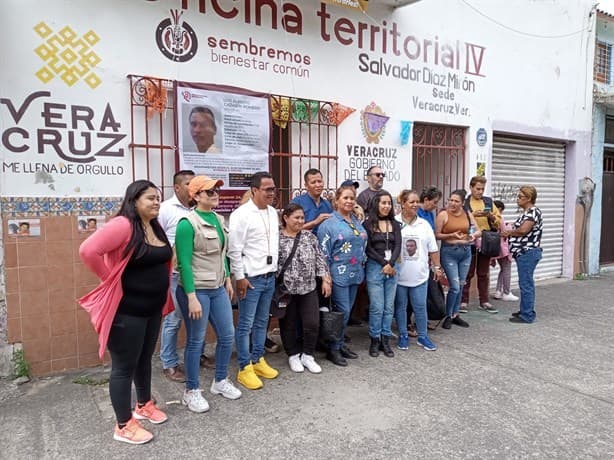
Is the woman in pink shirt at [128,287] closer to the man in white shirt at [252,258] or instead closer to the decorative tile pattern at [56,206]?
the man in white shirt at [252,258]

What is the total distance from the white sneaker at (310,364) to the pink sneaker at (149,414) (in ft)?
4.34

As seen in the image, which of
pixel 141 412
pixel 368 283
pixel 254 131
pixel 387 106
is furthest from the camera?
pixel 387 106

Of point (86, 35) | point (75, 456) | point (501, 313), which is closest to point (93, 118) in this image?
point (86, 35)

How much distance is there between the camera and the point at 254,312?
3781 millimetres

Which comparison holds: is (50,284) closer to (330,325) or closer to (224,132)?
(224,132)

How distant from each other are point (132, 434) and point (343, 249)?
7.18ft

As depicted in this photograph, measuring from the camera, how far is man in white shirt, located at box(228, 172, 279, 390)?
3.69m

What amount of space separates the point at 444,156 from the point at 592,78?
3945 millimetres

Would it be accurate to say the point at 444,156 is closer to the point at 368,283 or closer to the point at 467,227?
the point at 467,227

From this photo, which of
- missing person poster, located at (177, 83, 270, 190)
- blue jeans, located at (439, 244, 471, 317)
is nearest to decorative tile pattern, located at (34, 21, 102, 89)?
missing person poster, located at (177, 83, 270, 190)

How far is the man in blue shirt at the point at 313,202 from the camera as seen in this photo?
14.7 ft

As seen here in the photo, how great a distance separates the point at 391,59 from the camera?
6.04 metres

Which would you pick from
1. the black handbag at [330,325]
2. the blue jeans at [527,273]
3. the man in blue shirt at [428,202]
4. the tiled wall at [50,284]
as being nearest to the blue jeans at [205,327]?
the black handbag at [330,325]

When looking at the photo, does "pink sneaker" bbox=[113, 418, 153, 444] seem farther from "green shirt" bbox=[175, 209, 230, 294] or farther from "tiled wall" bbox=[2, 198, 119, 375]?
"tiled wall" bbox=[2, 198, 119, 375]
